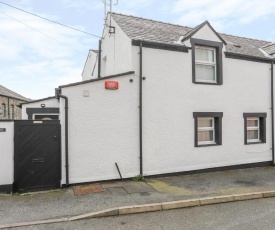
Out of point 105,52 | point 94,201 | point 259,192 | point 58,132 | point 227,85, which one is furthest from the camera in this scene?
point 105,52

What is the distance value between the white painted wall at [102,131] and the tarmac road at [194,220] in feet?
9.10

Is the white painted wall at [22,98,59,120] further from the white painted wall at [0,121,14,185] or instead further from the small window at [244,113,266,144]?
the small window at [244,113,266,144]

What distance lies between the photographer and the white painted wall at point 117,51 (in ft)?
29.6

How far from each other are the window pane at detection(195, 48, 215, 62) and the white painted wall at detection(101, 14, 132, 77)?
3063 millimetres

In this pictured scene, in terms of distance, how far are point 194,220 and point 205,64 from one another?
6828 millimetres

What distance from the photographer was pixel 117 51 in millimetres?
9906

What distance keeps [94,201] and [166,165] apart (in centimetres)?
358

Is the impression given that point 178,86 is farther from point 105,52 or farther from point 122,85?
point 105,52

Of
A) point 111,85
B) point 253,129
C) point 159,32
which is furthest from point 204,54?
point 111,85

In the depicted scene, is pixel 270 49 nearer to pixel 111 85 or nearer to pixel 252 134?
pixel 252 134

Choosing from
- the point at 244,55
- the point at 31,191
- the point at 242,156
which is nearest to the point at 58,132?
the point at 31,191

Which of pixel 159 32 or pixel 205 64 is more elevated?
pixel 159 32

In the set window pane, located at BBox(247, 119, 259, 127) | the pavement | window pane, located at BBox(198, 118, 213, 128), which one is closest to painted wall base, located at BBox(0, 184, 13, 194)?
the pavement

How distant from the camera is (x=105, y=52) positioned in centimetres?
1154
